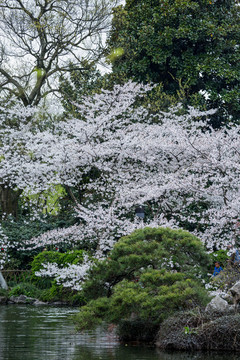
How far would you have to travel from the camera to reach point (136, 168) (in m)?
20.7

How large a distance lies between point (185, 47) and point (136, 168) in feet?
28.8

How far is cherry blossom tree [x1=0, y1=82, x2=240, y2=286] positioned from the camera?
17.8m

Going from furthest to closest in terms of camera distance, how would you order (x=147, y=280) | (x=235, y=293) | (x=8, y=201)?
1. (x=8, y=201)
2. (x=147, y=280)
3. (x=235, y=293)

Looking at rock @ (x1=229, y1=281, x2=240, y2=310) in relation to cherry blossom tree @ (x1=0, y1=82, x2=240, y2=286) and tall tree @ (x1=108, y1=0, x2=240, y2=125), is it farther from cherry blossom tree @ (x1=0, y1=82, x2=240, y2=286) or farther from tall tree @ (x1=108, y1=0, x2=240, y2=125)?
tall tree @ (x1=108, y1=0, x2=240, y2=125)

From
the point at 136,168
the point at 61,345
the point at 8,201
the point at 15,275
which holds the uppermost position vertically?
the point at 8,201

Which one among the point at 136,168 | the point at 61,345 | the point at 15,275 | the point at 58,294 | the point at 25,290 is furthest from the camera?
the point at 15,275

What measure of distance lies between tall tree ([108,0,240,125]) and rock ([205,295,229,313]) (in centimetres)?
1482

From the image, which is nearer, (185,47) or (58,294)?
(58,294)

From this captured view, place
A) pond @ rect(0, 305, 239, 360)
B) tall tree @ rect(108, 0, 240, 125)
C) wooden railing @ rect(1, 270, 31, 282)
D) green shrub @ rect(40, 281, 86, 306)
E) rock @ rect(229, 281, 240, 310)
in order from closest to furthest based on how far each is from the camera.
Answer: pond @ rect(0, 305, 239, 360) → rock @ rect(229, 281, 240, 310) → green shrub @ rect(40, 281, 86, 306) → wooden railing @ rect(1, 270, 31, 282) → tall tree @ rect(108, 0, 240, 125)

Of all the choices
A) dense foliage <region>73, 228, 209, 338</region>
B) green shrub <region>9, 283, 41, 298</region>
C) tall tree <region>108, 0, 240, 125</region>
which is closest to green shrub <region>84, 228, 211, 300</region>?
dense foliage <region>73, 228, 209, 338</region>

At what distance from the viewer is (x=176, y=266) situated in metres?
12.6

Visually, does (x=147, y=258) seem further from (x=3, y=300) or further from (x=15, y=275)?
(x=15, y=275)

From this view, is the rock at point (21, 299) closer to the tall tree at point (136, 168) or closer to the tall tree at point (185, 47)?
the tall tree at point (136, 168)

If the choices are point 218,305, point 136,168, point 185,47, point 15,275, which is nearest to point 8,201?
point 15,275
